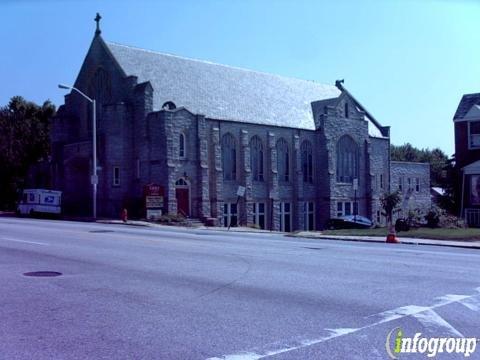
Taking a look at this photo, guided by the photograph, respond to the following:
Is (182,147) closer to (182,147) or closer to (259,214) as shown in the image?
(182,147)

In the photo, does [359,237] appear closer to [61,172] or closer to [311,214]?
[311,214]

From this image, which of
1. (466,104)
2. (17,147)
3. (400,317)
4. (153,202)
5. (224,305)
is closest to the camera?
(400,317)

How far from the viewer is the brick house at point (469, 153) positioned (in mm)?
34153

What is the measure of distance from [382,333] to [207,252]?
10052 mm

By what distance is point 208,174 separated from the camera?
42.6 m

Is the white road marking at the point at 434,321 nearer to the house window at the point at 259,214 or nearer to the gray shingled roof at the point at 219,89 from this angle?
the gray shingled roof at the point at 219,89

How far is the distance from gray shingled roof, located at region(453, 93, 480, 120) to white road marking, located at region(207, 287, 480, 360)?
28343 mm

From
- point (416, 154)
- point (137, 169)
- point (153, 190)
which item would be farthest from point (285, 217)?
point (416, 154)

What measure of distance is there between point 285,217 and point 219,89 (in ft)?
38.1

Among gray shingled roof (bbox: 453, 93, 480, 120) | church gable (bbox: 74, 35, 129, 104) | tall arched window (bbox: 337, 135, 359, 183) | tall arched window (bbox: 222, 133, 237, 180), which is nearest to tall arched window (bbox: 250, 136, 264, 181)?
tall arched window (bbox: 222, 133, 237, 180)

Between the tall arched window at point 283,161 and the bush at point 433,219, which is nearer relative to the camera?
the bush at point 433,219

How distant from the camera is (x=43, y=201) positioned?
4141 centimetres

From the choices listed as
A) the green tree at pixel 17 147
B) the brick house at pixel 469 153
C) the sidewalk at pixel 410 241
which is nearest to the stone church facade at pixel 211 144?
the brick house at pixel 469 153

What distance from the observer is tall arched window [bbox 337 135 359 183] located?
53125 mm
